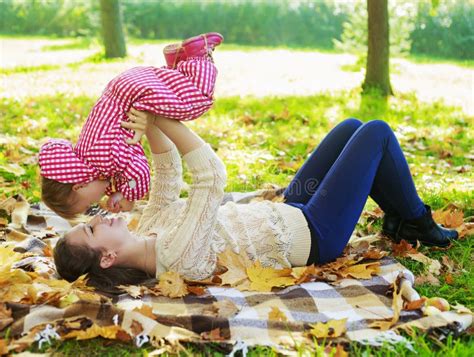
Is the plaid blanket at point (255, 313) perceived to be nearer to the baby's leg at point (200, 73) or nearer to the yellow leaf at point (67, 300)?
the yellow leaf at point (67, 300)

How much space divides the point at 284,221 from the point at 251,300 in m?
0.54

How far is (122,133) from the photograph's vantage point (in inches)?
120

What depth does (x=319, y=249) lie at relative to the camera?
353cm

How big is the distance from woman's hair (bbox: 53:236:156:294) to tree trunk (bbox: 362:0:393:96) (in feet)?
20.4

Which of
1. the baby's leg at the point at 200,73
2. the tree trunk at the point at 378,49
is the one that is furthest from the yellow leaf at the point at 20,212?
the tree trunk at the point at 378,49

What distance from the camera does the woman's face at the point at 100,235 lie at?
127 inches

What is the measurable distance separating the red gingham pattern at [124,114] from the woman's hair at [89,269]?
1.27 feet

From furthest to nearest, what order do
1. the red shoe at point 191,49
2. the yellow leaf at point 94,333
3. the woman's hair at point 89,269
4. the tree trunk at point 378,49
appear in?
the tree trunk at point 378,49, the woman's hair at point 89,269, the red shoe at point 191,49, the yellow leaf at point 94,333

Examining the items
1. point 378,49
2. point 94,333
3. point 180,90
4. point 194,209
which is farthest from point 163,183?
point 378,49

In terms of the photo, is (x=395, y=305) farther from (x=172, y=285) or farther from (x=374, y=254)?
(x=172, y=285)

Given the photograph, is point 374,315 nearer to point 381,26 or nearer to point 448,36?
point 381,26

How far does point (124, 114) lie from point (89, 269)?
82cm

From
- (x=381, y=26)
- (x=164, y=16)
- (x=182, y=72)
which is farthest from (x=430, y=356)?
(x=164, y=16)

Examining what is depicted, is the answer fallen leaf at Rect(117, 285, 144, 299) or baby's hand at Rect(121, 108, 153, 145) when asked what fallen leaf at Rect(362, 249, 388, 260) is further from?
baby's hand at Rect(121, 108, 153, 145)
